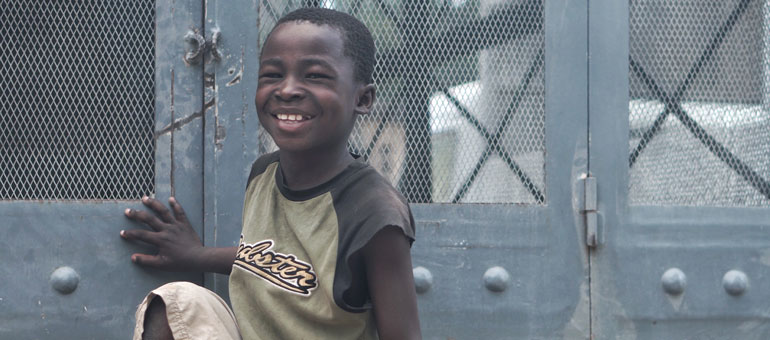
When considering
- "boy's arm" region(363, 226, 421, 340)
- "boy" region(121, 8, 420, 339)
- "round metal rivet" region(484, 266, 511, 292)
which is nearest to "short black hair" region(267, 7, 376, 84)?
"boy" region(121, 8, 420, 339)

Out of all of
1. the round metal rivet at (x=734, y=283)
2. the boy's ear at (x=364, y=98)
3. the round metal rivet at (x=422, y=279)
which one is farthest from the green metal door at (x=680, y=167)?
the boy's ear at (x=364, y=98)

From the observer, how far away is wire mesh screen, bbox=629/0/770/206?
2.64 metres

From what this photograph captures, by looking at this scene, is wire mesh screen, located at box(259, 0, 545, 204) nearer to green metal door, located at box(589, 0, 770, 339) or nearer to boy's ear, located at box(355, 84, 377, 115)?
green metal door, located at box(589, 0, 770, 339)

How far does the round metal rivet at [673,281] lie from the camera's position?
2.59 m

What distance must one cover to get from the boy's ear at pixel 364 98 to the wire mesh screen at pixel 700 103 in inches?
40.3

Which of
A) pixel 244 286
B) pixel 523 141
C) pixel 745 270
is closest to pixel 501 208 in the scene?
pixel 523 141

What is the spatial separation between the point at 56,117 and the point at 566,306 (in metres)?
1.42

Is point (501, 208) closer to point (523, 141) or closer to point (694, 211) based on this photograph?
point (523, 141)

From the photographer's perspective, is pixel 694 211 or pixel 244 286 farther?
pixel 694 211

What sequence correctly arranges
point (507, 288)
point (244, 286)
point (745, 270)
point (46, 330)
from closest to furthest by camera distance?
point (244, 286) → point (46, 330) → point (507, 288) → point (745, 270)

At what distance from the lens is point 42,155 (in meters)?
2.34

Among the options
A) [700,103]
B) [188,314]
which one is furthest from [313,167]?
[700,103]

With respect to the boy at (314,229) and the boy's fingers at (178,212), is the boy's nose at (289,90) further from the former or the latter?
the boy's fingers at (178,212)

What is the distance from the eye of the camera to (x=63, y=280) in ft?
7.45
